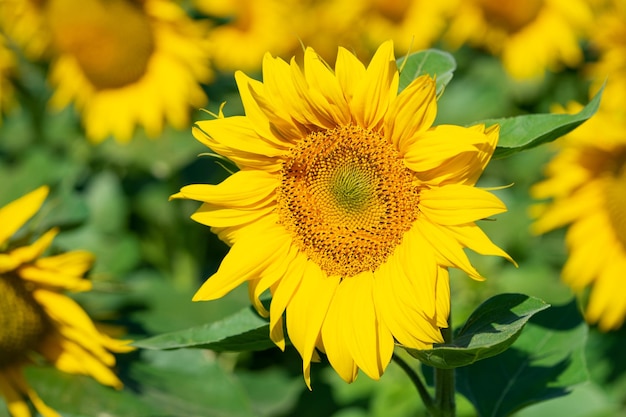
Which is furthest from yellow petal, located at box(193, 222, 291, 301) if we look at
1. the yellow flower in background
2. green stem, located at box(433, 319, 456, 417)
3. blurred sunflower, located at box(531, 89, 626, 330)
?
the yellow flower in background

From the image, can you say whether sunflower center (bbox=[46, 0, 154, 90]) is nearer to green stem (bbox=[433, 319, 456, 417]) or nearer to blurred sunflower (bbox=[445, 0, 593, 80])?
blurred sunflower (bbox=[445, 0, 593, 80])

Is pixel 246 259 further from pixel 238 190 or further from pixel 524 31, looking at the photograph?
pixel 524 31

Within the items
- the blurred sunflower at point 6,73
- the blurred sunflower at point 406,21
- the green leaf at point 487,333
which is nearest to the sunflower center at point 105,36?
the blurred sunflower at point 6,73

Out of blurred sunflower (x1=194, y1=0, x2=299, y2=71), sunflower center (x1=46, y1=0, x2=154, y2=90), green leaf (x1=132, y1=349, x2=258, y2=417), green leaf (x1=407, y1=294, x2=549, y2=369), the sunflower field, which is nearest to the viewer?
green leaf (x1=407, y1=294, x2=549, y2=369)

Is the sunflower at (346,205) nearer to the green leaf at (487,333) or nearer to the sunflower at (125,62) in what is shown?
the green leaf at (487,333)

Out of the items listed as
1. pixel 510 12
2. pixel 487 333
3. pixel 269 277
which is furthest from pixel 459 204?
pixel 510 12

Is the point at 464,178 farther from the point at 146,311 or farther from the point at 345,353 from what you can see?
the point at 146,311
